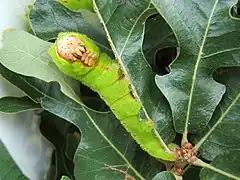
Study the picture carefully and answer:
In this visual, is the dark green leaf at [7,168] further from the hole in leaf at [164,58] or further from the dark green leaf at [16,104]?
the hole in leaf at [164,58]

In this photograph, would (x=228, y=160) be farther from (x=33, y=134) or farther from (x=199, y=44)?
(x=33, y=134)

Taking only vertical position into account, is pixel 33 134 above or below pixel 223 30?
below

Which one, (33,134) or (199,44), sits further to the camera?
(33,134)

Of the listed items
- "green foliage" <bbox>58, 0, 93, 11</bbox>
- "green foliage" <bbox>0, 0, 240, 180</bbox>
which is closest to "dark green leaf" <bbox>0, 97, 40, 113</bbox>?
"green foliage" <bbox>0, 0, 240, 180</bbox>

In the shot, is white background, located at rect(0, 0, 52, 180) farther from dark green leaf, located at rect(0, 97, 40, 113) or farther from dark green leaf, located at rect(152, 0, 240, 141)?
dark green leaf, located at rect(152, 0, 240, 141)

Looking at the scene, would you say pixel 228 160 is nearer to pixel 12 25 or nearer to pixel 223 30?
pixel 223 30

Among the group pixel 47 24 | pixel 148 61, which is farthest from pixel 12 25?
pixel 148 61

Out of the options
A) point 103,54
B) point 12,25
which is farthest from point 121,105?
point 12,25
